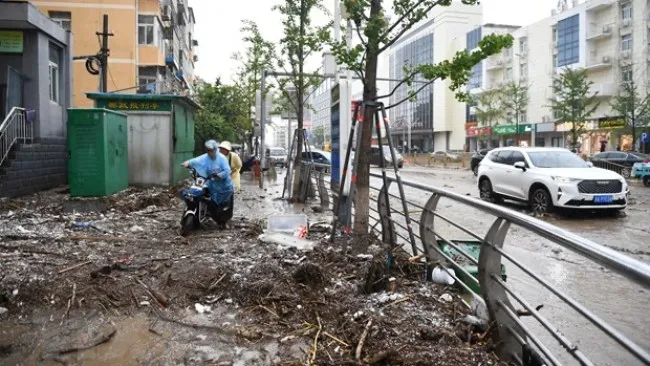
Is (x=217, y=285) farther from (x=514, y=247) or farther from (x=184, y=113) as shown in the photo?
(x=184, y=113)

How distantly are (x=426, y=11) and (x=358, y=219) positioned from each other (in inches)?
93.7

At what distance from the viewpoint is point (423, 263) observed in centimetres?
544

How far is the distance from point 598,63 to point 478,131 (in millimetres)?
19433

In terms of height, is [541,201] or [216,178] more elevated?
[216,178]

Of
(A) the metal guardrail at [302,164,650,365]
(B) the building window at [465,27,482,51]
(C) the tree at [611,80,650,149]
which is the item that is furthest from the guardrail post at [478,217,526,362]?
(B) the building window at [465,27,482,51]

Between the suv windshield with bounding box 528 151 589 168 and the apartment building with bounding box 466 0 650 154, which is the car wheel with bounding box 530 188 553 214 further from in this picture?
the apartment building with bounding box 466 0 650 154

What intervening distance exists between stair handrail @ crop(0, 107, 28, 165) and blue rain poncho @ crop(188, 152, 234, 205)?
5587 millimetres

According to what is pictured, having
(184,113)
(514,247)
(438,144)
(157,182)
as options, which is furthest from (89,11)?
(438,144)

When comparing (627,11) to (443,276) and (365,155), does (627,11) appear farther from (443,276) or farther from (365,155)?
(443,276)

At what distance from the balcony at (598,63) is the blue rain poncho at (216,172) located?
5041cm

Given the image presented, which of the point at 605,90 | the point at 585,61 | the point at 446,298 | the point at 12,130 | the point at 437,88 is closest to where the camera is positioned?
the point at 446,298

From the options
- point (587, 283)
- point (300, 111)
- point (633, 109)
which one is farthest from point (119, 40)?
point (633, 109)

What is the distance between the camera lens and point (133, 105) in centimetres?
1599

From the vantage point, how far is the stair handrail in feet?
39.3
